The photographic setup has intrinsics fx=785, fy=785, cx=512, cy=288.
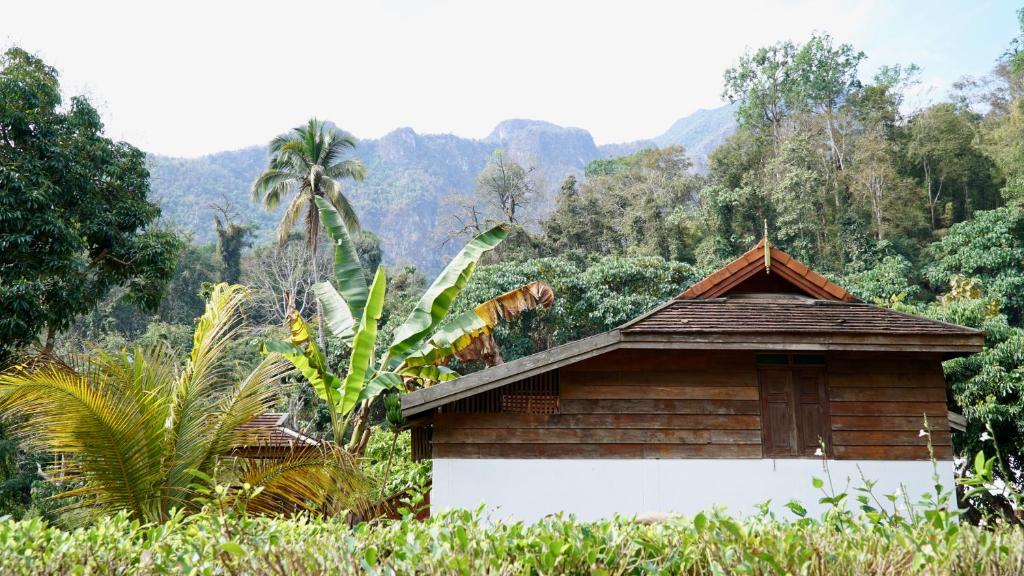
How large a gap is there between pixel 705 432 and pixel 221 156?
96627 millimetres

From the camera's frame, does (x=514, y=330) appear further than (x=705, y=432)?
Yes

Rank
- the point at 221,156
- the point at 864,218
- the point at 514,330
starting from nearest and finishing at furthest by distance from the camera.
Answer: the point at 514,330 → the point at 864,218 → the point at 221,156

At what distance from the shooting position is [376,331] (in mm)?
9438

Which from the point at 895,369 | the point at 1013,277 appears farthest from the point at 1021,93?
the point at 895,369

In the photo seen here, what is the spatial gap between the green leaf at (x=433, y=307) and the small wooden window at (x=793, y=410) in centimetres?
389

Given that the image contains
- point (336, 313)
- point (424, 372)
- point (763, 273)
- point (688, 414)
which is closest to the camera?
point (688, 414)

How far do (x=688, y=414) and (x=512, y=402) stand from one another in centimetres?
203

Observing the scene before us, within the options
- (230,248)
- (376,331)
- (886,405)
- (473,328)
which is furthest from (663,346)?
(230,248)

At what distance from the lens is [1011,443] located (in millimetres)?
13570

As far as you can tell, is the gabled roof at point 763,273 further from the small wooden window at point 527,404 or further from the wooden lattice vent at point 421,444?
the wooden lattice vent at point 421,444

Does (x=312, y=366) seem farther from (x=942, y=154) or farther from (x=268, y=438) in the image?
(x=942, y=154)

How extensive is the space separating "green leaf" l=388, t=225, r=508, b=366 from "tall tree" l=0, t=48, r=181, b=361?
20.2 feet

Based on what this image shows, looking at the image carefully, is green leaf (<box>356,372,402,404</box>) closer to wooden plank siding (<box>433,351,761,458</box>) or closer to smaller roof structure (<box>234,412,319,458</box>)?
smaller roof structure (<box>234,412,319,458</box>)

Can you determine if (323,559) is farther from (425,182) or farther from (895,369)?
(425,182)
